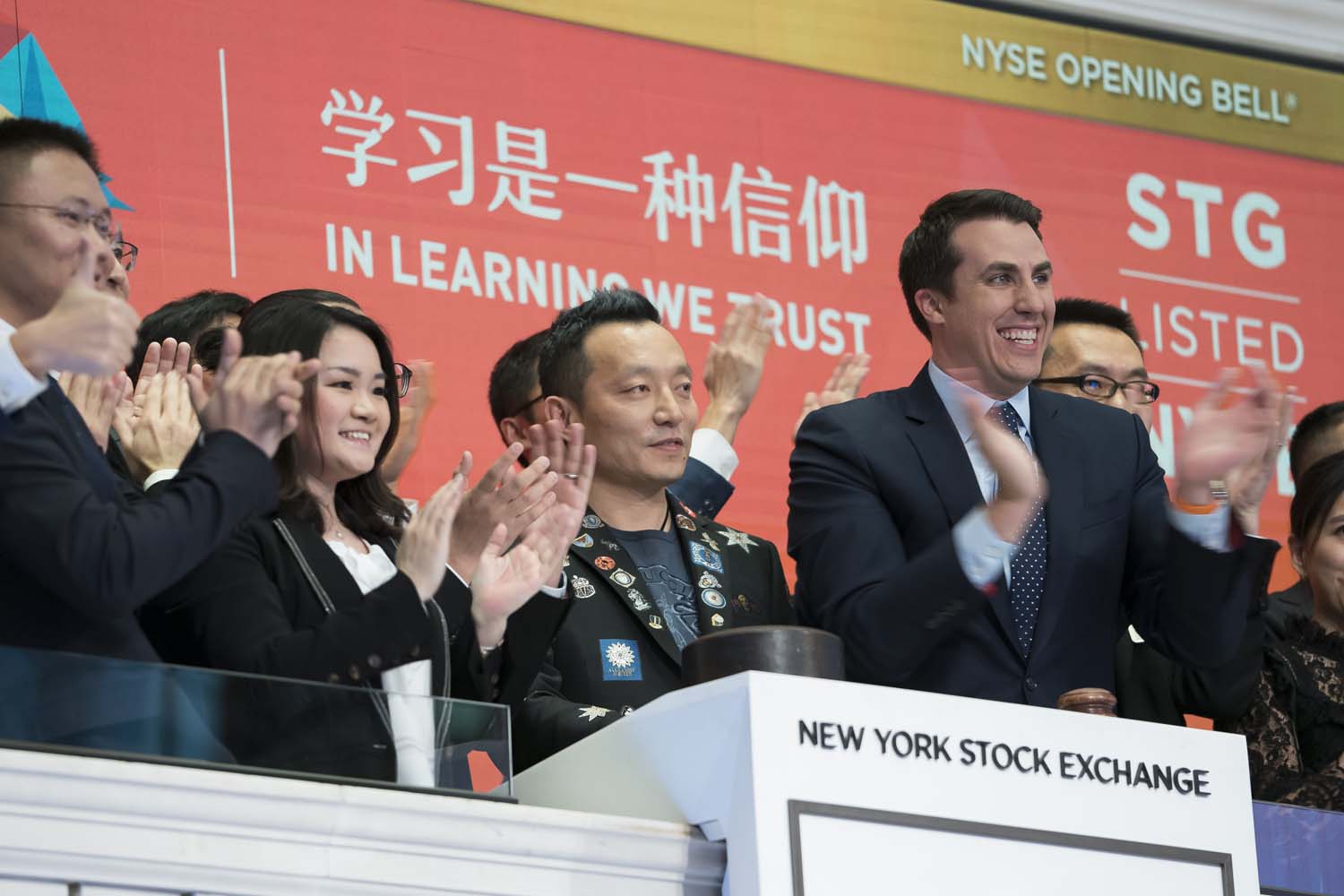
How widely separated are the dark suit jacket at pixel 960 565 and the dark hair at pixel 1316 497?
1.57 ft

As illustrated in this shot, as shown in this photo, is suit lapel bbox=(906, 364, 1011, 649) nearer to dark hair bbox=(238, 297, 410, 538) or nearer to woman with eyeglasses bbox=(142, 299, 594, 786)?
woman with eyeglasses bbox=(142, 299, 594, 786)

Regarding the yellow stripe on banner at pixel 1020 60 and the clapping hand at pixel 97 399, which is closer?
the clapping hand at pixel 97 399

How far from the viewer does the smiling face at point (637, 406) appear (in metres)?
3.04

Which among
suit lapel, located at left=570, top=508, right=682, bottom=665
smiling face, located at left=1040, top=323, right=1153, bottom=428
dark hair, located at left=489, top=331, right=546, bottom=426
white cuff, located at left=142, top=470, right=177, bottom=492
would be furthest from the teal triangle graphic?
smiling face, located at left=1040, top=323, right=1153, bottom=428

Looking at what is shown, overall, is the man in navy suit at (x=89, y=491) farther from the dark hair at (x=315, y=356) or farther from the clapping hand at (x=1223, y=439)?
the clapping hand at (x=1223, y=439)

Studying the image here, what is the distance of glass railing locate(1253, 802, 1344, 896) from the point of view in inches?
82.4

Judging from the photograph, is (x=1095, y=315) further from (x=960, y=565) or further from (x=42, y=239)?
(x=42, y=239)

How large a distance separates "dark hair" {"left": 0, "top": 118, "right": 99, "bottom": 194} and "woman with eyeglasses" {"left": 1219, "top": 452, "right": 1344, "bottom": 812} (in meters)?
1.57

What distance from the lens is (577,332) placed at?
3291 mm

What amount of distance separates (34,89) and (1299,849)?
7.68ft

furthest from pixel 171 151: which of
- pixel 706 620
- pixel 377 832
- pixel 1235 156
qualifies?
pixel 1235 156

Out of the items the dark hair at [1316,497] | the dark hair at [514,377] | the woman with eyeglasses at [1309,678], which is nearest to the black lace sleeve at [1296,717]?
the woman with eyeglasses at [1309,678]

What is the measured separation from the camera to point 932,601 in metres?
2.38

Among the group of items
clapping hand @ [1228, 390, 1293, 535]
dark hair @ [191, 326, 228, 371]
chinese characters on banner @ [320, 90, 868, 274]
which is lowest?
clapping hand @ [1228, 390, 1293, 535]
